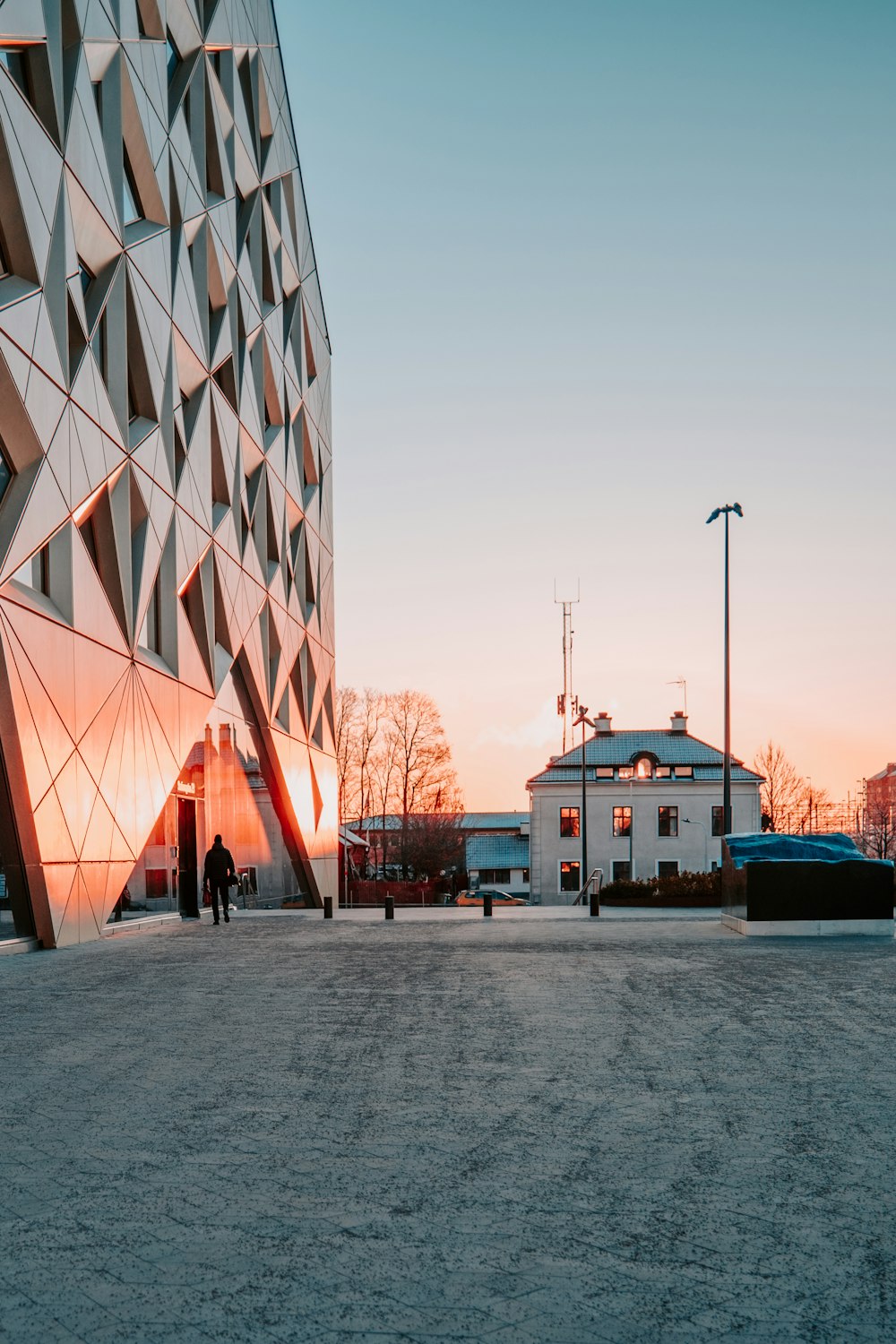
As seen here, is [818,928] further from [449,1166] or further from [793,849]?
[449,1166]

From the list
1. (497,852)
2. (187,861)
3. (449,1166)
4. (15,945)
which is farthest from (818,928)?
(497,852)

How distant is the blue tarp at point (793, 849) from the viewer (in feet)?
66.3

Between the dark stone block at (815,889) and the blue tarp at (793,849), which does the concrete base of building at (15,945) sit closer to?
the dark stone block at (815,889)

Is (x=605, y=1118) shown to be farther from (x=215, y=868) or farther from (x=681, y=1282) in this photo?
(x=215, y=868)

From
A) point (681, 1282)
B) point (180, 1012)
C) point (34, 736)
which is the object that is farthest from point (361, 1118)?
point (34, 736)

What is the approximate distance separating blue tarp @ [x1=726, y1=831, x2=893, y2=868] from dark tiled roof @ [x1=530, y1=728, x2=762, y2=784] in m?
39.6

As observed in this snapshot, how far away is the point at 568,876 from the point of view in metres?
60.8

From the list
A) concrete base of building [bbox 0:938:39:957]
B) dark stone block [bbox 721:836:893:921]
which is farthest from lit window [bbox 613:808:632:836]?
concrete base of building [bbox 0:938:39:957]

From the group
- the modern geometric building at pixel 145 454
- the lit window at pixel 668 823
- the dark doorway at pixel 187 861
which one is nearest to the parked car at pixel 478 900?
the lit window at pixel 668 823

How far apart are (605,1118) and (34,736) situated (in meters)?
11.4

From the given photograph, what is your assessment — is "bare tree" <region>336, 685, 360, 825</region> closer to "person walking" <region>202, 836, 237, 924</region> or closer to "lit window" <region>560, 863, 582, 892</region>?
"lit window" <region>560, 863, 582, 892</region>

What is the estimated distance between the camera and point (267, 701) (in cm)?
3091

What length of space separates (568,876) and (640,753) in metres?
7.13

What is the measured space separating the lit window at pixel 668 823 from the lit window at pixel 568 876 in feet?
14.8
